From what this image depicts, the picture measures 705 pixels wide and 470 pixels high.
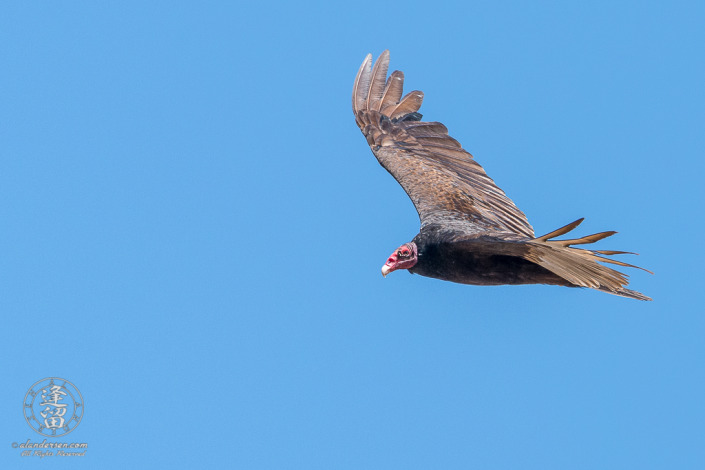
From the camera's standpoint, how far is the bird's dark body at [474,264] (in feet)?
32.1

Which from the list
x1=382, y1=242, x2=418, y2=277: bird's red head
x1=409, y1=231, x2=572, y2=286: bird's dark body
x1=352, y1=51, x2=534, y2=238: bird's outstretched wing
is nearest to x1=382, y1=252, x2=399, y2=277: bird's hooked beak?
x1=382, y1=242, x2=418, y2=277: bird's red head

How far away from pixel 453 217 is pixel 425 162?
4.88 feet

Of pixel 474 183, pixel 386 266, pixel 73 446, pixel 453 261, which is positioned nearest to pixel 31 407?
pixel 73 446

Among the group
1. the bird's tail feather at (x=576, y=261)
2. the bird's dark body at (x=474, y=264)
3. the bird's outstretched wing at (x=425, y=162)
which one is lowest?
the bird's tail feather at (x=576, y=261)

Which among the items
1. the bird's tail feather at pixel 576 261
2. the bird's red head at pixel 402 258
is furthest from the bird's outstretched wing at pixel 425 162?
the bird's tail feather at pixel 576 261

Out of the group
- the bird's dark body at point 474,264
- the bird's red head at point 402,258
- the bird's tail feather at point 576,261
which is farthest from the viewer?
the bird's red head at point 402,258

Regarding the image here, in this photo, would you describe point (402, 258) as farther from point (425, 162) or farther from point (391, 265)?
point (425, 162)

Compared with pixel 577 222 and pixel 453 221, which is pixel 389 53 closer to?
pixel 453 221

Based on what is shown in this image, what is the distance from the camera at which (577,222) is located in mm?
7539

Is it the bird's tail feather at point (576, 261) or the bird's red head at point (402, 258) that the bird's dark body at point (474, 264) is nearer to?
the bird's red head at point (402, 258)

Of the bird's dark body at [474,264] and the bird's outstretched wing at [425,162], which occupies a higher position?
the bird's outstretched wing at [425,162]

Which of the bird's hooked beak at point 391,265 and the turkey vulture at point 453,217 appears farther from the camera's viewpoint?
the bird's hooked beak at point 391,265

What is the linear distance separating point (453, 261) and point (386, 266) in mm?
763

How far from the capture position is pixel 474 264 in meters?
10.1
